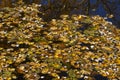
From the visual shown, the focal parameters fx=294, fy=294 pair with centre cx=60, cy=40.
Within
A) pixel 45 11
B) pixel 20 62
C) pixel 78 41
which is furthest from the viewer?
pixel 45 11

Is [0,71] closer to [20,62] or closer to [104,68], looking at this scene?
[20,62]

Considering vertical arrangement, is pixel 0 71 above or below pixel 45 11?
below

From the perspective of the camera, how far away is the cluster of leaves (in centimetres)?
824

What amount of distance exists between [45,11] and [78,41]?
3.13 m

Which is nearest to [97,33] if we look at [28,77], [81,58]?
[81,58]

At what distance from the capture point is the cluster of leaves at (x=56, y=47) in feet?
27.0

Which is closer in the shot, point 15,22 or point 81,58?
point 81,58

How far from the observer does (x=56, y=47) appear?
9320 mm

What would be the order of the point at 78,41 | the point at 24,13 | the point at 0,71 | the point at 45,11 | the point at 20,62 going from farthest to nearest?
1. the point at 45,11
2. the point at 24,13
3. the point at 78,41
4. the point at 20,62
5. the point at 0,71

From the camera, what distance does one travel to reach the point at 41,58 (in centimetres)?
856

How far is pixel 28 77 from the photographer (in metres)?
7.91

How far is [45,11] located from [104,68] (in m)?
4.54

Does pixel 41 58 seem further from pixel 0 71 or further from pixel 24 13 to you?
pixel 24 13

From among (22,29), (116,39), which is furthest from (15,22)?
(116,39)
